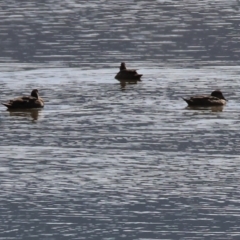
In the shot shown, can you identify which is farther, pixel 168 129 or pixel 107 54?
pixel 107 54

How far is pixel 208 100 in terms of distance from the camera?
24.8 metres

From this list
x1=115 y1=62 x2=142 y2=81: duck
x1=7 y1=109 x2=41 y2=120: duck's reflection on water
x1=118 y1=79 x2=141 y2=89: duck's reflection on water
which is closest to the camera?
x1=7 y1=109 x2=41 y2=120: duck's reflection on water

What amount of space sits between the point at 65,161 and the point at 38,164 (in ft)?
1.52

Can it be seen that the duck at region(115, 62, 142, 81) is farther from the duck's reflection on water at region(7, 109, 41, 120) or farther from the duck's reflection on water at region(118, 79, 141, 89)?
the duck's reflection on water at region(7, 109, 41, 120)

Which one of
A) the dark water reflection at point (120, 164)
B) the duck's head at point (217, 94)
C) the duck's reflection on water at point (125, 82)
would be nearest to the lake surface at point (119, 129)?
the dark water reflection at point (120, 164)

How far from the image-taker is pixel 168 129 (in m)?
22.1

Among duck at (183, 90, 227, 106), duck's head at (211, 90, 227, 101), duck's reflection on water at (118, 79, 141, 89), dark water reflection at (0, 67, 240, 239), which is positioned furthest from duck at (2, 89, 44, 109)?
duck's head at (211, 90, 227, 101)

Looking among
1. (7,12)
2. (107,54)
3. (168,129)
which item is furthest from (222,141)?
(7,12)

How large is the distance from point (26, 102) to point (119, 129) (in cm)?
333

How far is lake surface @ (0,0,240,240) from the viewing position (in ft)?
54.1

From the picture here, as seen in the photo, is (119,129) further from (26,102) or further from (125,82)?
(125,82)

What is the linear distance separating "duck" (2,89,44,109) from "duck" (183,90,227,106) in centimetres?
282

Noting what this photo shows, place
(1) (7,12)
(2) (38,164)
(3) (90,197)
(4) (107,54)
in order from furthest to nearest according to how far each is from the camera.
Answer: (1) (7,12), (4) (107,54), (2) (38,164), (3) (90,197)

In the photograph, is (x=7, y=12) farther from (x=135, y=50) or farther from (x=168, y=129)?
(x=168, y=129)
